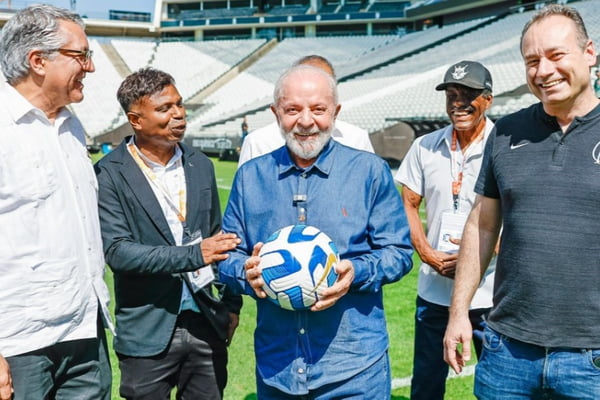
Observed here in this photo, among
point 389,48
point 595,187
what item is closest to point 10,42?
point 595,187

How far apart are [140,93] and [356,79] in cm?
3462

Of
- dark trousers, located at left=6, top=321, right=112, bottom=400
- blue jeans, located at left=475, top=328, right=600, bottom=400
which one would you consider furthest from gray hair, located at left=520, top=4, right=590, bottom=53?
dark trousers, located at left=6, top=321, right=112, bottom=400

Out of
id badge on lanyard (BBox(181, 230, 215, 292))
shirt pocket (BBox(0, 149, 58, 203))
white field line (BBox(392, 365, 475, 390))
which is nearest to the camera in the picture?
shirt pocket (BBox(0, 149, 58, 203))

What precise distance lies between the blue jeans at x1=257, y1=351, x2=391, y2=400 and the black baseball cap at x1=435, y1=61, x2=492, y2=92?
1.70 meters

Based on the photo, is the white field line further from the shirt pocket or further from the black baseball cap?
the shirt pocket

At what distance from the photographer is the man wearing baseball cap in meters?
3.48

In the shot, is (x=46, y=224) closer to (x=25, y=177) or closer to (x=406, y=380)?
(x=25, y=177)

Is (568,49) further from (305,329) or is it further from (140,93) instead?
(140,93)

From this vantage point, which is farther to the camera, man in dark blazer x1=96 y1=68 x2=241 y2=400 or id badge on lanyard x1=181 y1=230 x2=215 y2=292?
id badge on lanyard x1=181 y1=230 x2=215 y2=292

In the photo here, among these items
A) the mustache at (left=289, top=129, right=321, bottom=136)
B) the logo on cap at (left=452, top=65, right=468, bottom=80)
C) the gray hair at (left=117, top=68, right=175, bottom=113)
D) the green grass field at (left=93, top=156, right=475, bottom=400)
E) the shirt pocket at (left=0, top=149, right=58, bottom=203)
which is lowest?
the green grass field at (left=93, top=156, right=475, bottom=400)

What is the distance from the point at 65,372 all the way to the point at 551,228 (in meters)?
2.09

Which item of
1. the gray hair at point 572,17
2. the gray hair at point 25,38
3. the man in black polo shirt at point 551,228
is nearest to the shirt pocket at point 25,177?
the gray hair at point 25,38

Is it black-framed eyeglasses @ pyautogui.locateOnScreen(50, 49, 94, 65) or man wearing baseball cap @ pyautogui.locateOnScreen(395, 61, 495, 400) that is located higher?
black-framed eyeglasses @ pyautogui.locateOnScreen(50, 49, 94, 65)

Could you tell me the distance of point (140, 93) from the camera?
315 centimetres
